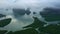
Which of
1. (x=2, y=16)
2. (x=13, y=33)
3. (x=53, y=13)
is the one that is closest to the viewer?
(x=13, y=33)

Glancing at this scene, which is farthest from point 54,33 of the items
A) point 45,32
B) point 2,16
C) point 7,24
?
point 2,16

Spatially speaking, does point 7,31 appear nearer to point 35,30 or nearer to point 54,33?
point 35,30

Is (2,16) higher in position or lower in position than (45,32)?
higher

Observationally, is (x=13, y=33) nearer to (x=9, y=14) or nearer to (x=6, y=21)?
(x=6, y=21)

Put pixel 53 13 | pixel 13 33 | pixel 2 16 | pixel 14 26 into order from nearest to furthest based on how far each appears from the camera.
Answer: pixel 13 33
pixel 14 26
pixel 2 16
pixel 53 13

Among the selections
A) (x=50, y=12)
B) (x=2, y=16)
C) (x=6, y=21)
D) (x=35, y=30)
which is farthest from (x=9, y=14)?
(x=35, y=30)

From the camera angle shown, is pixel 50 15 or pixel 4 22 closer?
pixel 4 22

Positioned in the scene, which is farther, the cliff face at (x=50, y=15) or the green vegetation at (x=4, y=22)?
the cliff face at (x=50, y=15)

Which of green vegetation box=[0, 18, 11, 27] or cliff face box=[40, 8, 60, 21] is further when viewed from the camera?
cliff face box=[40, 8, 60, 21]

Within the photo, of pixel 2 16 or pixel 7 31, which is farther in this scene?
pixel 2 16
